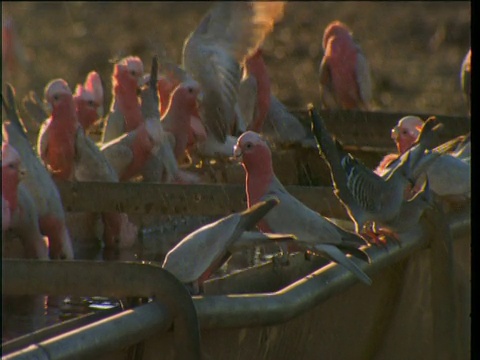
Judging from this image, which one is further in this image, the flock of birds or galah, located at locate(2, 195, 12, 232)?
galah, located at locate(2, 195, 12, 232)

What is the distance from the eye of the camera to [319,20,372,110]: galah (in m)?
11.7

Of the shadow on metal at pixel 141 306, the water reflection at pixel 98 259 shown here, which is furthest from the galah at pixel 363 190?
the shadow on metal at pixel 141 306

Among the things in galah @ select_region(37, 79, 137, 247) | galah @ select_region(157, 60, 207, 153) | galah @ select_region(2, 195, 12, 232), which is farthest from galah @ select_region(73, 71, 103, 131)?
galah @ select_region(2, 195, 12, 232)

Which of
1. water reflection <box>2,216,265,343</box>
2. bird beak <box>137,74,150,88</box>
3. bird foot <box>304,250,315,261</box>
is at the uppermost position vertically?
bird beak <box>137,74,150,88</box>

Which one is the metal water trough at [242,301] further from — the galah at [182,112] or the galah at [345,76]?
the galah at [345,76]

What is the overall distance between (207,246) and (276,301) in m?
0.39

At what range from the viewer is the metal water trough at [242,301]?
3.41 metres

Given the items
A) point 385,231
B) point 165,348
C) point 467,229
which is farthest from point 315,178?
point 165,348

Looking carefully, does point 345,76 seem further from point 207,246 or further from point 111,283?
point 111,283

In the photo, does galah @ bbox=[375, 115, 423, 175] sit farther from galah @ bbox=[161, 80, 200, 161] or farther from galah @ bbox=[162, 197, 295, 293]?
galah @ bbox=[162, 197, 295, 293]

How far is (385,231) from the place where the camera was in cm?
544

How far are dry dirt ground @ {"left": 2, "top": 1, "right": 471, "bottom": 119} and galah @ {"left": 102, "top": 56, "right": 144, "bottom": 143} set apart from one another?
5.32 meters

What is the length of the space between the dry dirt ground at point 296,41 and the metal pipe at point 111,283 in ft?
35.6

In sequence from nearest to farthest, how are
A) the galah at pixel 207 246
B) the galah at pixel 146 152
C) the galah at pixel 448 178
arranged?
1. the galah at pixel 207 246
2. the galah at pixel 448 178
3. the galah at pixel 146 152
